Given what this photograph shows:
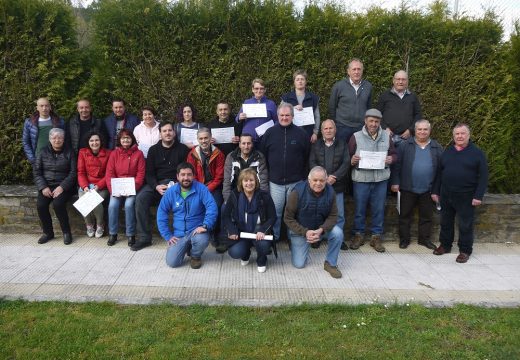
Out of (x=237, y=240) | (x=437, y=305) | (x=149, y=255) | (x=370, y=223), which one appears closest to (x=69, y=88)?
(x=149, y=255)

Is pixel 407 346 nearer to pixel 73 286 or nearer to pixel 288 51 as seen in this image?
pixel 73 286

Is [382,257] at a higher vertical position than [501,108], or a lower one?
lower

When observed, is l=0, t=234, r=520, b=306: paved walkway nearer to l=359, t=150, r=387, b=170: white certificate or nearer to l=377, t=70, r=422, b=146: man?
l=359, t=150, r=387, b=170: white certificate

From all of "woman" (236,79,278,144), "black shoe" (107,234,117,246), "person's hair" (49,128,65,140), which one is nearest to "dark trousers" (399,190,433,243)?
"woman" (236,79,278,144)

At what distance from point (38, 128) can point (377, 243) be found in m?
5.33

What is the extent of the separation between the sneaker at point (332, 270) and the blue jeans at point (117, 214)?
9.09 ft

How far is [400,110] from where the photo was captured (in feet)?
21.1

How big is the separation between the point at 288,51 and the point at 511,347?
17.5ft

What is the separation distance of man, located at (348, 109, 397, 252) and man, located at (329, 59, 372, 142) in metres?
0.32

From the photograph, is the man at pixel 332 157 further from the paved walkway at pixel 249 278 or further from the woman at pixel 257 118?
the paved walkway at pixel 249 278

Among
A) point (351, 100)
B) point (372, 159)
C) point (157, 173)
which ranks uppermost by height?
point (351, 100)

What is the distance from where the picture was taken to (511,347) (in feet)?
12.5

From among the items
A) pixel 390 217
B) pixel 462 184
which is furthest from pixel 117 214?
pixel 462 184

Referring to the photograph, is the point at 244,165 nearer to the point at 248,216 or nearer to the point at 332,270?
the point at 248,216
